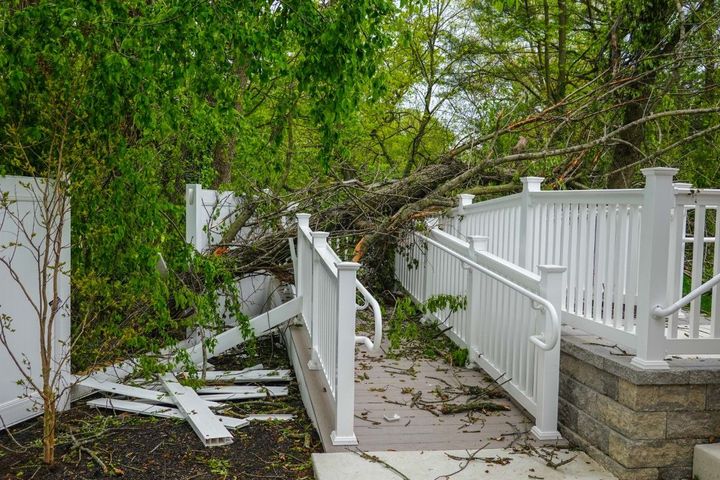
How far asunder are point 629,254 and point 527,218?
1.74m

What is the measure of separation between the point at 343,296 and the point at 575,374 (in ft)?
5.48

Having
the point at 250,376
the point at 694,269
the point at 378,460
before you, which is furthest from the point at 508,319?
the point at 250,376

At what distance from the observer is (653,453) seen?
381cm

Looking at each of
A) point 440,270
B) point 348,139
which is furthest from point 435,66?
point 440,270

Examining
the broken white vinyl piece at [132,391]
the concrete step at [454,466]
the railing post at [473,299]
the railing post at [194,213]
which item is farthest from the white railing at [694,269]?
the railing post at [194,213]

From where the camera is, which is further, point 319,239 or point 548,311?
point 319,239

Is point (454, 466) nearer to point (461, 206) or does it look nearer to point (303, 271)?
point (303, 271)

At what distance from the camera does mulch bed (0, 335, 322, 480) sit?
4168 millimetres

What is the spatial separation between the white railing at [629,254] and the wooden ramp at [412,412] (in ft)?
3.04

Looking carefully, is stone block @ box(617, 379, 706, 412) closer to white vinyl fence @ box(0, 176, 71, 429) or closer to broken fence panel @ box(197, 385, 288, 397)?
broken fence panel @ box(197, 385, 288, 397)

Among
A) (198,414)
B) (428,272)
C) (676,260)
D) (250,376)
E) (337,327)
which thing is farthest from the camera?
(428,272)

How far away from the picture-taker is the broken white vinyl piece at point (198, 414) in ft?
15.2

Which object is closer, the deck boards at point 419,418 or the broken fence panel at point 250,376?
the deck boards at point 419,418

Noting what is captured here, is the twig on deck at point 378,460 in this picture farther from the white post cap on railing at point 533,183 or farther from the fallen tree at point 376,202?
the fallen tree at point 376,202
